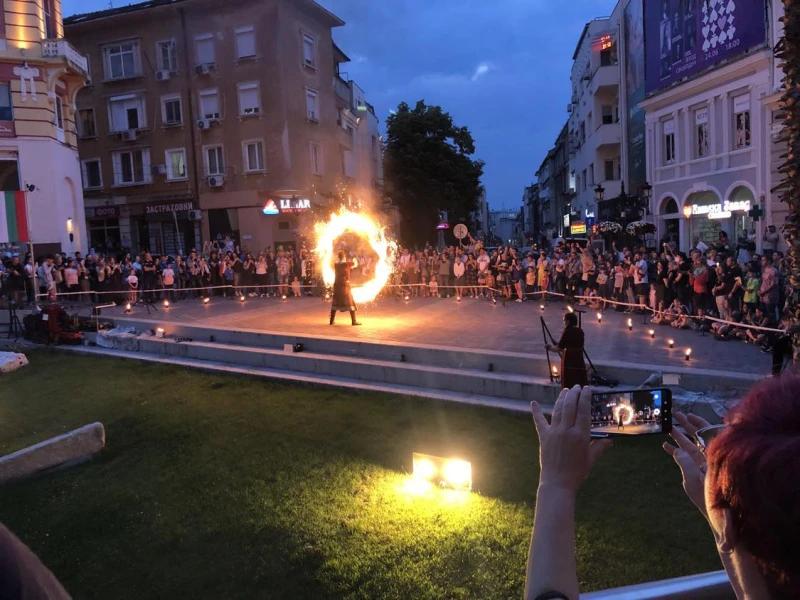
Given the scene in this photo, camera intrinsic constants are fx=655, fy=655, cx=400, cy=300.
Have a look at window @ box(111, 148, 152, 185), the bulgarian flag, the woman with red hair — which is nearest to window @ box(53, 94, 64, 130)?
the bulgarian flag

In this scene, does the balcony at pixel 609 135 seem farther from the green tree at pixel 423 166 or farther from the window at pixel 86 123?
the window at pixel 86 123

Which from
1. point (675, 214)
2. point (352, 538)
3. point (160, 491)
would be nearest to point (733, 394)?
point (352, 538)

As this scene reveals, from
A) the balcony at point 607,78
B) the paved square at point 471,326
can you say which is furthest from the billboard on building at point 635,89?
the paved square at point 471,326

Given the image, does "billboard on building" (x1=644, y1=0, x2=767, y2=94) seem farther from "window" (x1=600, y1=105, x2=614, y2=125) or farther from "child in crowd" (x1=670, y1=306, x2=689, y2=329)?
"child in crowd" (x1=670, y1=306, x2=689, y2=329)

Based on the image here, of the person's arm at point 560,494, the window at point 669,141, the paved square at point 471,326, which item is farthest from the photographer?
the window at point 669,141

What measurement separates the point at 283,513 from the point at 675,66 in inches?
1219

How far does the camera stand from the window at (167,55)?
36.9m

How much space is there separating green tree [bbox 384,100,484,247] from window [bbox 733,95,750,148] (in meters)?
24.6

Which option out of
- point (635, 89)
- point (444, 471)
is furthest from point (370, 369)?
point (635, 89)

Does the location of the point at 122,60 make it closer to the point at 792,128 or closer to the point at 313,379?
the point at 313,379

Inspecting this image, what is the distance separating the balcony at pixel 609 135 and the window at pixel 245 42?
75.0 ft

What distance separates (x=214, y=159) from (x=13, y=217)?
12.0m

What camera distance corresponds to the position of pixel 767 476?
4.35 feet

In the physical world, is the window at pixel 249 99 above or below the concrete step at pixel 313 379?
above
